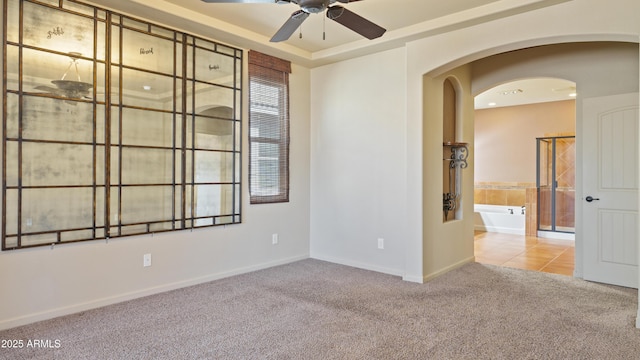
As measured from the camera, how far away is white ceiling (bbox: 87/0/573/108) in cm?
338

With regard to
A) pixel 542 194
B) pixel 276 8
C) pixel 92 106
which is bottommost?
pixel 542 194

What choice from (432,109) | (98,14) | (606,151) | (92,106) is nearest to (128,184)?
(92,106)

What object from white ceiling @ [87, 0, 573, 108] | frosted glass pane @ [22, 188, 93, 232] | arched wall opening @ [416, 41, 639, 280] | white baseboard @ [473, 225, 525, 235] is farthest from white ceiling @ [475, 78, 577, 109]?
frosted glass pane @ [22, 188, 93, 232]

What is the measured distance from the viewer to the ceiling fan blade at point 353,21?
2613mm

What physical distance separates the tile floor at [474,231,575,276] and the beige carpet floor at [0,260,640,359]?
32.5 inches

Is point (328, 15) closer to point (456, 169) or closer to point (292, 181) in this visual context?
point (292, 181)

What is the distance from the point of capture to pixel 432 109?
4301 mm

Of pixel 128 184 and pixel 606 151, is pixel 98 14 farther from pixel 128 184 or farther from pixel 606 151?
pixel 606 151

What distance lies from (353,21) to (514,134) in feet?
22.4

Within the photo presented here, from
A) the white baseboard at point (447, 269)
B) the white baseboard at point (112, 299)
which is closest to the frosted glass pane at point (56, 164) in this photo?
the white baseboard at point (112, 299)

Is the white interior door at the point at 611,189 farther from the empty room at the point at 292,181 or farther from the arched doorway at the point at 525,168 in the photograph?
the arched doorway at the point at 525,168

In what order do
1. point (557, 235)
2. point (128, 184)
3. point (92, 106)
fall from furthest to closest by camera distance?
point (557, 235) → point (128, 184) → point (92, 106)

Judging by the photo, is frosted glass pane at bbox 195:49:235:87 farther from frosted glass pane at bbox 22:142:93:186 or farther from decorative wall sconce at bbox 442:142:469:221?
decorative wall sconce at bbox 442:142:469:221

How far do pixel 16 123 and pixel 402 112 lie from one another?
11.6 feet
